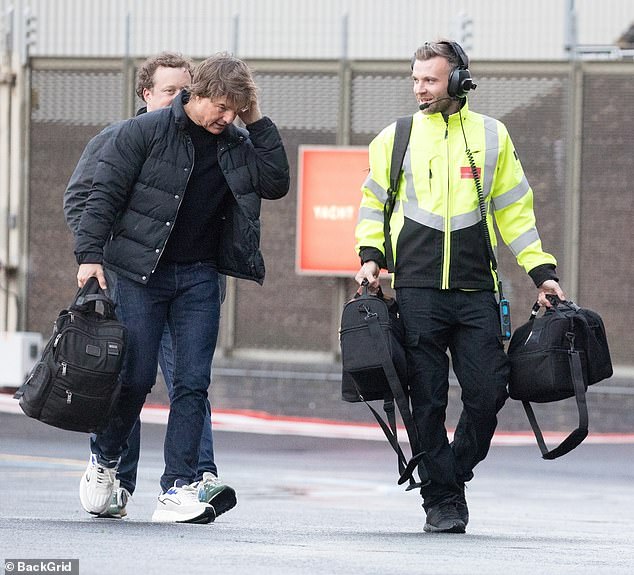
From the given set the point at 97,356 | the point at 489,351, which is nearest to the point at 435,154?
the point at 489,351

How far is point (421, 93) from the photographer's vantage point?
638 centimetres

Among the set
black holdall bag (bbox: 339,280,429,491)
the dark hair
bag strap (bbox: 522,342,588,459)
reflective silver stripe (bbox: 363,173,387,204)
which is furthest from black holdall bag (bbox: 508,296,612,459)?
the dark hair

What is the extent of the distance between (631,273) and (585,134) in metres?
1.62

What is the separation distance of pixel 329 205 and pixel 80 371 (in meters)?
11.8

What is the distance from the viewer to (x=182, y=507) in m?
6.25

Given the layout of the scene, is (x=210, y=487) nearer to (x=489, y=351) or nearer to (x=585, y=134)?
(x=489, y=351)

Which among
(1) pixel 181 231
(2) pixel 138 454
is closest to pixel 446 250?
(1) pixel 181 231

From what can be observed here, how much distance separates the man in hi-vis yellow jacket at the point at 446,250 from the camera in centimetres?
634

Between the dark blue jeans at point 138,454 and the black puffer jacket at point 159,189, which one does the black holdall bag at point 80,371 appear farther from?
the dark blue jeans at point 138,454

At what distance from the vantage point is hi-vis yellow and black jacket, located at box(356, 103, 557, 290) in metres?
6.33

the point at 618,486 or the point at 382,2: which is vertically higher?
the point at 382,2

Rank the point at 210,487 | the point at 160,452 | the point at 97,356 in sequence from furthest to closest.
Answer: the point at 160,452
the point at 210,487
the point at 97,356

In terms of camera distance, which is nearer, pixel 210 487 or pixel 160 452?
pixel 210 487

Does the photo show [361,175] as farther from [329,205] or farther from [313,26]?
[313,26]
